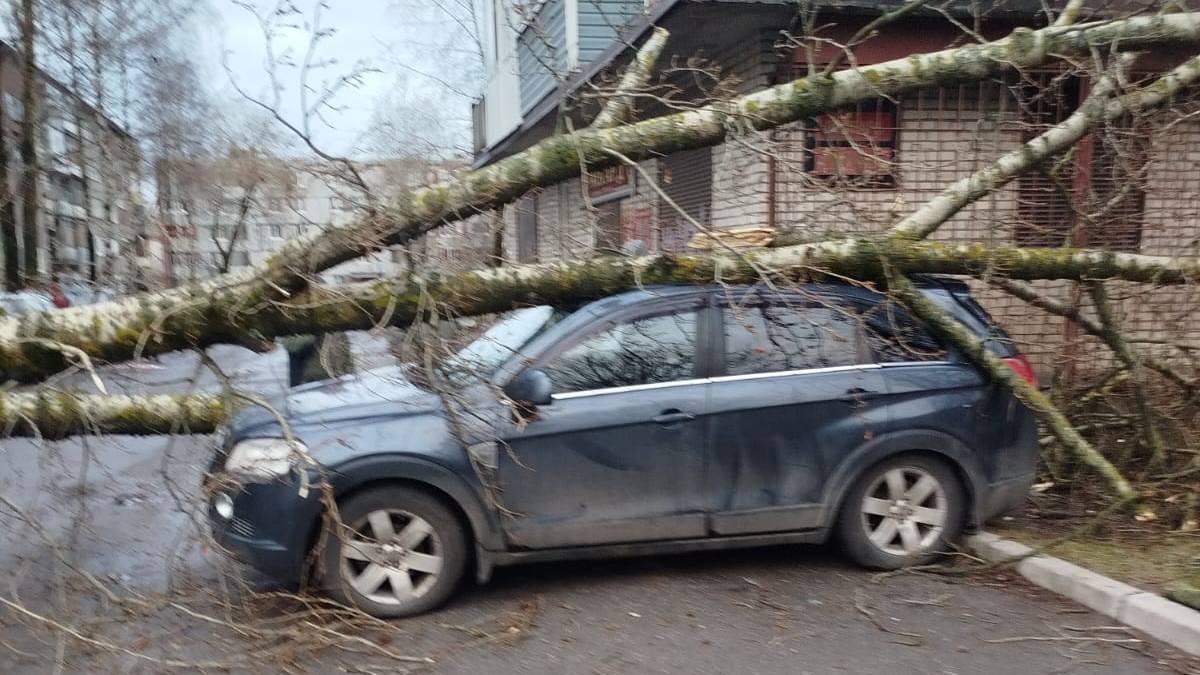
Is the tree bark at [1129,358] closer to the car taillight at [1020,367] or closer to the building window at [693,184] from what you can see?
the car taillight at [1020,367]

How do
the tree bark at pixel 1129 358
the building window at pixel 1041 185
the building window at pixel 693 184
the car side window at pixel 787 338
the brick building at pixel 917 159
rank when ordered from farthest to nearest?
the building window at pixel 693 184
the building window at pixel 1041 185
the brick building at pixel 917 159
the tree bark at pixel 1129 358
the car side window at pixel 787 338

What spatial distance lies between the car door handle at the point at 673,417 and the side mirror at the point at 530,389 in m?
0.58

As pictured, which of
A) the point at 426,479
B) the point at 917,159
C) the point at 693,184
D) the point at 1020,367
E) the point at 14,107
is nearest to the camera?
the point at 426,479

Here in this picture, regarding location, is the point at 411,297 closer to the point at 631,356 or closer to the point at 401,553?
the point at 631,356

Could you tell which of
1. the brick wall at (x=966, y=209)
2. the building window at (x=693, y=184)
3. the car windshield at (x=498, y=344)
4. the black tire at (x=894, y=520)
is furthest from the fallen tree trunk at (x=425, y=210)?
the building window at (x=693, y=184)

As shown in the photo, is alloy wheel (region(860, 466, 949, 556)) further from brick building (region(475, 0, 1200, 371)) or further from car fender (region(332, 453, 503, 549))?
car fender (region(332, 453, 503, 549))

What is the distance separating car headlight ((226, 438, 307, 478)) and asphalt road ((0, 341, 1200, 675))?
0.34 metres

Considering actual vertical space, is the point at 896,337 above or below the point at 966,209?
below

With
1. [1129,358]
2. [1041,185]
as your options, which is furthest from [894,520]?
[1041,185]

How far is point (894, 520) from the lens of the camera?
5086 mm

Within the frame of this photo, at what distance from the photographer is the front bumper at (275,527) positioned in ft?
14.5

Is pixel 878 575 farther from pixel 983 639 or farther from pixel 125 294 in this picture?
pixel 125 294

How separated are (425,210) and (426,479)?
4.48 ft

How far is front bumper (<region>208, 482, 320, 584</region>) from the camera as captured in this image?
14.5ft
